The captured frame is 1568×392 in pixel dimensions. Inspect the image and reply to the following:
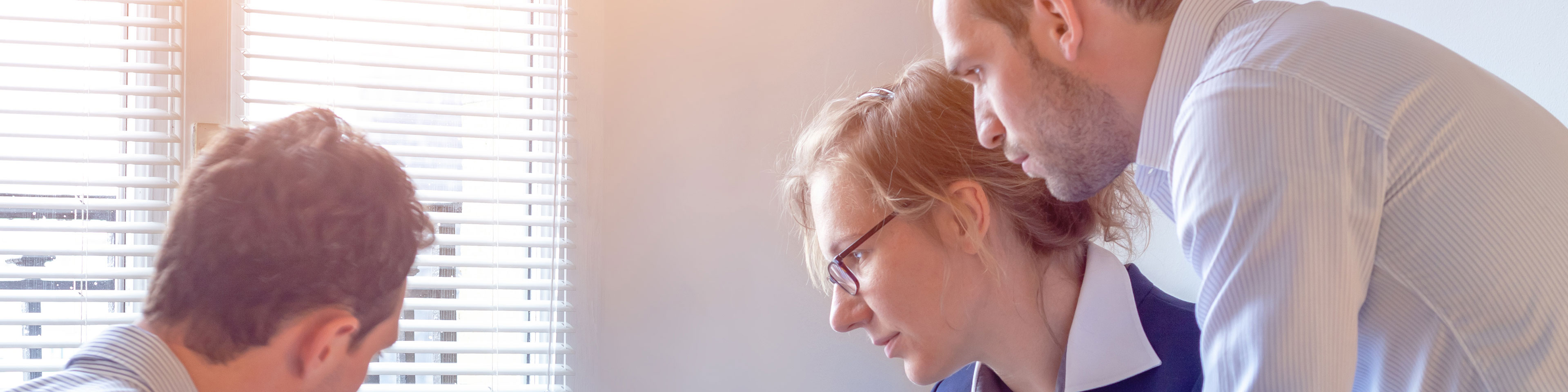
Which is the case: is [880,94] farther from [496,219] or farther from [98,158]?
[98,158]

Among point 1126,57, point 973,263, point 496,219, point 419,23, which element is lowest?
point 496,219

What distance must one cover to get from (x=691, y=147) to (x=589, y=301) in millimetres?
435

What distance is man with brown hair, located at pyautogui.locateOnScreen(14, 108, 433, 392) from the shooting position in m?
0.77

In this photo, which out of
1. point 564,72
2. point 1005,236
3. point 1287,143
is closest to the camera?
point 1287,143

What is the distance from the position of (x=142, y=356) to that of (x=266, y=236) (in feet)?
0.44

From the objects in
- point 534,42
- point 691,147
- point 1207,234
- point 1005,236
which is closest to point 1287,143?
point 1207,234

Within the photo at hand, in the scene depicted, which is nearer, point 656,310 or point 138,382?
point 138,382

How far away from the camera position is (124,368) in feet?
2.44

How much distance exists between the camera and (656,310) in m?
2.19

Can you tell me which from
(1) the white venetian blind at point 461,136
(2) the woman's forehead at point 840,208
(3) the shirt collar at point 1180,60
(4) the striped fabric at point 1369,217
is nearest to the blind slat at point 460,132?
(1) the white venetian blind at point 461,136

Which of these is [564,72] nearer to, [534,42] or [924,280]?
[534,42]

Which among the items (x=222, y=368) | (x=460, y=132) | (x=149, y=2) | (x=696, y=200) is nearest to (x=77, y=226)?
(x=149, y=2)

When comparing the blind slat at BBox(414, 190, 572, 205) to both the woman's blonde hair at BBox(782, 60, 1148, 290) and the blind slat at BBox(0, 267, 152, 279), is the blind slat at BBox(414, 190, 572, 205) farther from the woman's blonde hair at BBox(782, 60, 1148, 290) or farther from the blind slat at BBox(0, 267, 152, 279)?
the woman's blonde hair at BBox(782, 60, 1148, 290)

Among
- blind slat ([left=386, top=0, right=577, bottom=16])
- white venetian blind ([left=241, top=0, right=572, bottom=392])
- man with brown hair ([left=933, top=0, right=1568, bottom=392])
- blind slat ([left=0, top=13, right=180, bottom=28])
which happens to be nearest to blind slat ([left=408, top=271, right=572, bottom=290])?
white venetian blind ([left=241, top=0, right=572, bottom=392])
